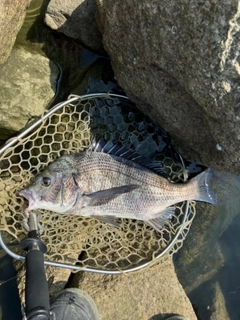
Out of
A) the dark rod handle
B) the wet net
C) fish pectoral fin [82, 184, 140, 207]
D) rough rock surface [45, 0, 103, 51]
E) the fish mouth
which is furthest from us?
rough rock surface [45, 0, 103, 51]

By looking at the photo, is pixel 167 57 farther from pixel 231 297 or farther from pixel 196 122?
pixel 231 297

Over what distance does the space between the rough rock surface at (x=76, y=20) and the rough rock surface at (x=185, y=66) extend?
0.45m

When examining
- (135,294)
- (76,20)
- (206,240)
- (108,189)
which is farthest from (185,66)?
(206,240)

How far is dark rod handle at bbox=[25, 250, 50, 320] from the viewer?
8.54ft

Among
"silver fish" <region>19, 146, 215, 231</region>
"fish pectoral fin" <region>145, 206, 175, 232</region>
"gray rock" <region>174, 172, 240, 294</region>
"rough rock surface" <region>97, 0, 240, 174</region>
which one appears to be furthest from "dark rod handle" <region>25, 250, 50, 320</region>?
"gray rock" <region>174, 172, 240, 294</region>

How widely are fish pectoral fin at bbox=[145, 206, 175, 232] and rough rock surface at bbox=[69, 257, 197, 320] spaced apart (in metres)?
0.48

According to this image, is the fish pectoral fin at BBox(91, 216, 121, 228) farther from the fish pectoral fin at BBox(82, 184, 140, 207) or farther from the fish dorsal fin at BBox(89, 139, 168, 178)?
the fish dorsal fin at BBox(89, 139, 168, 178)

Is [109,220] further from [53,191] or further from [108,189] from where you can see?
[53,191]

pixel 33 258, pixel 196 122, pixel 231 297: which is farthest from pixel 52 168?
pixel 231 297

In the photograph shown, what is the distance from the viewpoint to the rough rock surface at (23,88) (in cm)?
429

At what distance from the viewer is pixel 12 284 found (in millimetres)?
4359

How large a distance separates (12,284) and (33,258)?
60.2 inches

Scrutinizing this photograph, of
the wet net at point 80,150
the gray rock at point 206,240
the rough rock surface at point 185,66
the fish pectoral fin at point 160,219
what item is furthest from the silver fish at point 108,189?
the gray rock at point 206,240

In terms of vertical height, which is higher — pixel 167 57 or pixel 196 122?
pixel 167 57
